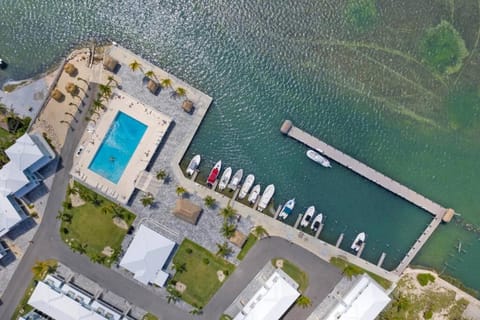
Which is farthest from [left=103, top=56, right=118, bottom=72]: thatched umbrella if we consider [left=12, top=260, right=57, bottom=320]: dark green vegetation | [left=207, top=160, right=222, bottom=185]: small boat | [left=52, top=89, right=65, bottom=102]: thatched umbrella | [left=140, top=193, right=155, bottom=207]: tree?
[left=12, top=260, right=57, bottom=320]: dark green vegetation

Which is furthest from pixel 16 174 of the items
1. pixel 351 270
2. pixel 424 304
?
pixel 424 304

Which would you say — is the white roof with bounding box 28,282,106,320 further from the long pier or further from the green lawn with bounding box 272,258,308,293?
the long pier

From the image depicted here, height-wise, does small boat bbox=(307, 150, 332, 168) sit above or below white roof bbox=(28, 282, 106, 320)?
above

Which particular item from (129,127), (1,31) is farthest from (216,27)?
(1,31)

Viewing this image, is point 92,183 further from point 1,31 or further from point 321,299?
point 321,299

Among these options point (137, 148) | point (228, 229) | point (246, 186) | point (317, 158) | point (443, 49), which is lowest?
point (228, 229)

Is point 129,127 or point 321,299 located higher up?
point 129,127

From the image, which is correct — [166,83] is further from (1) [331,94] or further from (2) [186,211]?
(1) [331,94]
